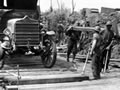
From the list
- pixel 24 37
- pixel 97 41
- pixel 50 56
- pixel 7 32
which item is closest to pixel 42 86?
pixel 97 41

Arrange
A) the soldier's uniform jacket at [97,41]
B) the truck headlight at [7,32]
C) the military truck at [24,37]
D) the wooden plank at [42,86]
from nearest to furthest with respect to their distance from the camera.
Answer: the wooden plank at [42,86] → the soldier's uniform jacket at [97,41] → the military truck at [24,37] → the truck headlight at [7,32]

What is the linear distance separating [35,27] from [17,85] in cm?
400

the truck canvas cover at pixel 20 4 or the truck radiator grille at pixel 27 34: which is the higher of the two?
the truck canvas cover at pixel 20 4

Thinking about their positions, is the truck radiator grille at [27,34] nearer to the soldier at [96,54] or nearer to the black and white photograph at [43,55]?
the black and white photograph at [43,55]

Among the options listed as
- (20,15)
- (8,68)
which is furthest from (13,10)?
(8,68)

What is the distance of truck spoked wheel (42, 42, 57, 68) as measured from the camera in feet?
42.2

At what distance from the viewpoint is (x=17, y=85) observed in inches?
368

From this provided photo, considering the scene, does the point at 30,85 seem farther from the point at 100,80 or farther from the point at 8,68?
the point at 8,68

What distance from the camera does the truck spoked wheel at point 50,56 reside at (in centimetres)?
1286

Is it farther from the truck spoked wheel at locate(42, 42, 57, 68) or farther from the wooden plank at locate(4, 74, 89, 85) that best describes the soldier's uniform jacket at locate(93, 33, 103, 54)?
the truck spoked wheel at locate(42, 42, 57, 68)

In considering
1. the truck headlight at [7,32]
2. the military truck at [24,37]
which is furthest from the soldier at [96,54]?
the truck headlight at [7,32]

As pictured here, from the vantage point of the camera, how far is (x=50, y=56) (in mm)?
13242

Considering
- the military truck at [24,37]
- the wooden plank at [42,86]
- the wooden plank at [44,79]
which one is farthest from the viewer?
the military truck at [24,37]

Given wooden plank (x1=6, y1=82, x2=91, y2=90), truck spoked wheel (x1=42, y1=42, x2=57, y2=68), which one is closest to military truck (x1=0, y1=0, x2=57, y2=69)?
truck spoked wheel (x1=42, y1=42, x2=57, y2=68)
